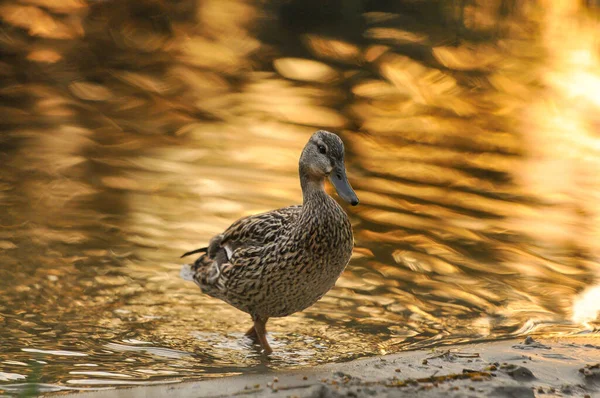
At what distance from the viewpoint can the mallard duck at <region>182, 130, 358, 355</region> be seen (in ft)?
23.0

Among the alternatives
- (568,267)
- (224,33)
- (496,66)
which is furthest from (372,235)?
(224,33)

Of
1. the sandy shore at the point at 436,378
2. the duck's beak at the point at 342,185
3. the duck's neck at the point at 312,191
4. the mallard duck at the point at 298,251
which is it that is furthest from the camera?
the duck's neck at the point at 312,191

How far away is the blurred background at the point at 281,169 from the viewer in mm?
7453

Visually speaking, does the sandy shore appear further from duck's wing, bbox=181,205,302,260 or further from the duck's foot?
duck's wing, bbox=181,205,302,260

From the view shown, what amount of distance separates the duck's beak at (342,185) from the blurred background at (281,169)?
1.03 m

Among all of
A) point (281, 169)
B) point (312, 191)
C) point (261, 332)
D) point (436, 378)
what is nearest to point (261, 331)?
point (261, 332)

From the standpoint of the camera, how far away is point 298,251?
7.00 metres

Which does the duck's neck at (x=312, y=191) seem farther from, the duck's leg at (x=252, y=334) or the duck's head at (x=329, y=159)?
the duck's leg at (x=252, y=334)

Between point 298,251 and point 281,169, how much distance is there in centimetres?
372

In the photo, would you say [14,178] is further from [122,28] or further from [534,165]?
[122,28]

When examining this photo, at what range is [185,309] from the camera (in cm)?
793

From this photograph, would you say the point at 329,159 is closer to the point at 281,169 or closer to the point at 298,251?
the point at 298,251

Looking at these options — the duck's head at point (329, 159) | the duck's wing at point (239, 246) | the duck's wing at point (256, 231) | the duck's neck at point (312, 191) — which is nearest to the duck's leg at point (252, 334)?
the duck's wing at point (239, 246)

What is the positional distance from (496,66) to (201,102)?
15.7ft
